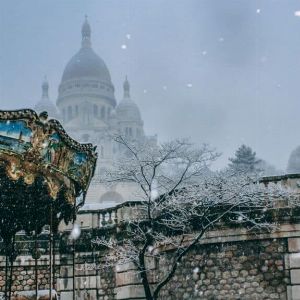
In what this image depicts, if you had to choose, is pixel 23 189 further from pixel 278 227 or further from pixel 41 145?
pixel 278 227

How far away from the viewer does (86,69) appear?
10969cm

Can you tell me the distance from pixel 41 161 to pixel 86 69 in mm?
99998

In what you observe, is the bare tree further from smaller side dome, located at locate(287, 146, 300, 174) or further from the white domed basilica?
the white domed basilica

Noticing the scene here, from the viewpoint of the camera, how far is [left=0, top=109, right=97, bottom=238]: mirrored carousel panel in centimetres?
1062

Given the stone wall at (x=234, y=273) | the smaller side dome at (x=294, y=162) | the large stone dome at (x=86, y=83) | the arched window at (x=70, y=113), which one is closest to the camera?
the stone wall at (x=234, y=273)

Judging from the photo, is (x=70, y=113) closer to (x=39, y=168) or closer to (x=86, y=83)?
(x=86, y=83)

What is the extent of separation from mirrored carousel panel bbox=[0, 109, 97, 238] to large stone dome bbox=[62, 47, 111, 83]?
3769 inches

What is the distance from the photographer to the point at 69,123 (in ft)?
340

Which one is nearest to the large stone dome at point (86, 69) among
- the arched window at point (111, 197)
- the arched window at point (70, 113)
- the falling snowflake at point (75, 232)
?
the arched window at point (70, 113)

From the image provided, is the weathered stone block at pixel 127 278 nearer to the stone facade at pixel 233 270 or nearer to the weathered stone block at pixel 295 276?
the stone facade at pixel 233 270

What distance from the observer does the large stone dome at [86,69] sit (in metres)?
109

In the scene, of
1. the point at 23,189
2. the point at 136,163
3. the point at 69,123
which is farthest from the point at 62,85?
the point at 23,189

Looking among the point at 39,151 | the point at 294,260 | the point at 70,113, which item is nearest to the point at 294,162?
the point at 294,260

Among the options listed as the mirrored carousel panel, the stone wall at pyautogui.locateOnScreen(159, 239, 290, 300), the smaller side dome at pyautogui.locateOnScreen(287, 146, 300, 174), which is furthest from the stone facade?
the smaller side dome at pyautogui.locateOnScreen(287, 146, 300, 174)
